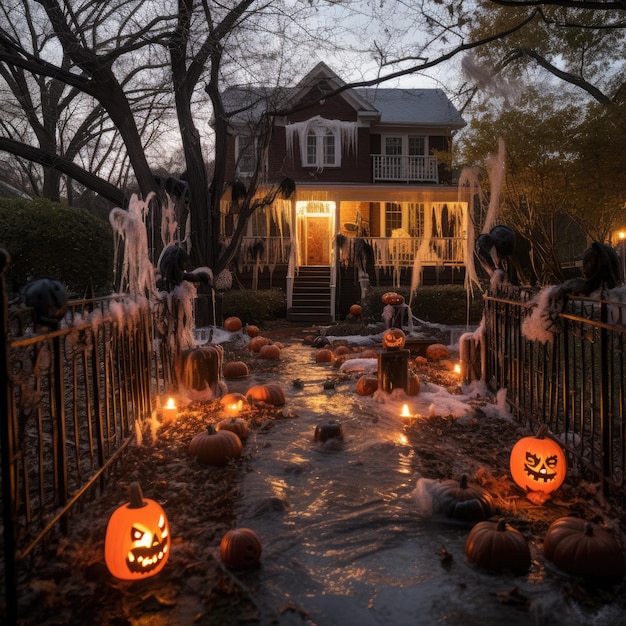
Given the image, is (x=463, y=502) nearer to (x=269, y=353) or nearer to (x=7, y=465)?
(x=7, y=465)

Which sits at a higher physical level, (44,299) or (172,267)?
(172,267)

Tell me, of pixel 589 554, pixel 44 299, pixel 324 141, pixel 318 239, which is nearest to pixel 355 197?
pixel 318 239

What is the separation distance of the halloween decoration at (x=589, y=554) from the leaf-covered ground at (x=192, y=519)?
98 mm

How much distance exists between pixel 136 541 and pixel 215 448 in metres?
1.76

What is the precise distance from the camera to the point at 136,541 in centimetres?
302

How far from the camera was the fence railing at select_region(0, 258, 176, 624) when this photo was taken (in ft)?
8.13

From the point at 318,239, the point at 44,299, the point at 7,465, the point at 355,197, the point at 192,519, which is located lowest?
the point at 192,519

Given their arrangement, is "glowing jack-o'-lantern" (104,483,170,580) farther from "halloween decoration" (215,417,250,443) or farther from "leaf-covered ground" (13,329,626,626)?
"halloween decoration" (215,417,250,443)

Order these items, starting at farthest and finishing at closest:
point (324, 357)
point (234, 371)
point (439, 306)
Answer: point (439, 306) → point (324, 357) → point (234, 371)

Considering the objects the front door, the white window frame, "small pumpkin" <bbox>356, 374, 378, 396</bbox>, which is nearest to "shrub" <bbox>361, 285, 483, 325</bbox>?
"small pumpkin" <bbox>356, 374, 378, 396</bbox>

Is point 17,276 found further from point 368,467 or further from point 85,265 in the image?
point 368,467

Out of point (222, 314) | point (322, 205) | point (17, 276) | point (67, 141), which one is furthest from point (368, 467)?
point (67, 141)

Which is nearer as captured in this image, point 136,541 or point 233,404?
point 136,541

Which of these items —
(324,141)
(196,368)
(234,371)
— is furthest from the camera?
(324,141)
